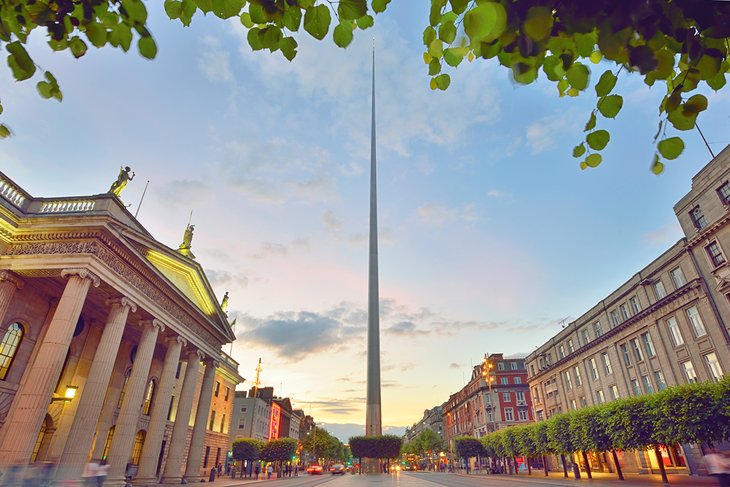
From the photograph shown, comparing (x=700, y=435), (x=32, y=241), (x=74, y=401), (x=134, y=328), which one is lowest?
(x=700, y=435)

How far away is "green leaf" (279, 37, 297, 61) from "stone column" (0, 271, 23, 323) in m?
23.7

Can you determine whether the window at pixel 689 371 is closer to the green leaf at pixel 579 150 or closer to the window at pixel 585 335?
the window at pixel 585 335

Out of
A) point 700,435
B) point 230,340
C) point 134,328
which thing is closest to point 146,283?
point 134,328

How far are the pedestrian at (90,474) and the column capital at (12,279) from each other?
394 inches

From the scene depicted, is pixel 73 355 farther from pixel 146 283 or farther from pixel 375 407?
pixel 375 407

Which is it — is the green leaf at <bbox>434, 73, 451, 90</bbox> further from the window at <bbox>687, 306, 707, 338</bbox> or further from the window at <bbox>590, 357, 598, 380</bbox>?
the window at <bbox>590, 357, 598, 380</bbox>

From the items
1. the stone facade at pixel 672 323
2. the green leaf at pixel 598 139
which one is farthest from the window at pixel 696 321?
the green leaf at pixel 598 139

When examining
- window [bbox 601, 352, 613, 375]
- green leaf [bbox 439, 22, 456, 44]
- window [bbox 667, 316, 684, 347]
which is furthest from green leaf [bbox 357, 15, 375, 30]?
window [bbox 601, 352, 613, 375]

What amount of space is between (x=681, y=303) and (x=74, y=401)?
47067mm

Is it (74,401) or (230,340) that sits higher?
(230,340)

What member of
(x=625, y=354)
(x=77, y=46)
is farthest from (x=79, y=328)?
(x=625, y=354)

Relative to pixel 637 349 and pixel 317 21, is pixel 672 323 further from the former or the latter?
pixel 317 21

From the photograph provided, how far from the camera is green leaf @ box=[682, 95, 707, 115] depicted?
2700 mm

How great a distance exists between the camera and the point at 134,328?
2803 cm
